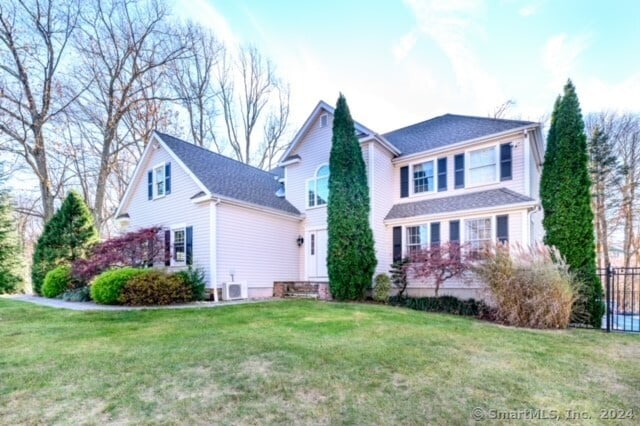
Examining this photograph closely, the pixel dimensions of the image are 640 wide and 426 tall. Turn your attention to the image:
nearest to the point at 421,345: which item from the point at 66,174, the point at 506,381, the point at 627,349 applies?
the point at 506,381

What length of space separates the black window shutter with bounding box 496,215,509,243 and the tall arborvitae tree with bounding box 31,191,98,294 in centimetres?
1616

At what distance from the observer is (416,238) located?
43.2 ft

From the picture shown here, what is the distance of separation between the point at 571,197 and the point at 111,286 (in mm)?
12685

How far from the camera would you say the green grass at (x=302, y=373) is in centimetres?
328

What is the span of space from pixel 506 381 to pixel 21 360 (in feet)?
19.7

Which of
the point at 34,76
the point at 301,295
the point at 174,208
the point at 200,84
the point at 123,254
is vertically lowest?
the point at 301,295

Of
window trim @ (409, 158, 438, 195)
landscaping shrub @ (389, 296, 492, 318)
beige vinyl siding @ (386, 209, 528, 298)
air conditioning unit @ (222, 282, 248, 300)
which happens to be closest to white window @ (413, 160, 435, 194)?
window trim @ (409, 158, 438, 195)

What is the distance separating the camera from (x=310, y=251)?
48.0 feet

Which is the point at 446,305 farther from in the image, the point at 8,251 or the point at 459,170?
the point at 8,251

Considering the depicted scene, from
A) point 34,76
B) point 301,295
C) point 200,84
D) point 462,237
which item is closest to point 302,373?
point 301,295

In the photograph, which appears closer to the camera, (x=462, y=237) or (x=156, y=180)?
(x=462, y=237)

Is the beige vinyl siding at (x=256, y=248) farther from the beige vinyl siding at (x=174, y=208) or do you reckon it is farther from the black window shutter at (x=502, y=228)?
the black window shutter at (x=502, y=228)

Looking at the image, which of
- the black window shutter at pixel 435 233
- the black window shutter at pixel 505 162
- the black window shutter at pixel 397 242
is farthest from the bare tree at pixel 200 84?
the black window shutter at pixel 505 162

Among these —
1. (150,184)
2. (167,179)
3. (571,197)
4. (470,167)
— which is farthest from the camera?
(150,184)
